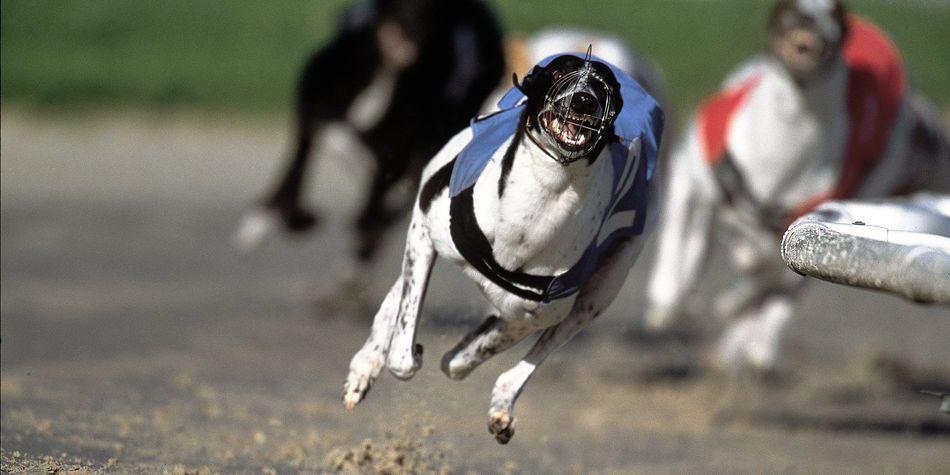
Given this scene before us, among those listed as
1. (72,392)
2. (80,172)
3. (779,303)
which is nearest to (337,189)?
(80,172)

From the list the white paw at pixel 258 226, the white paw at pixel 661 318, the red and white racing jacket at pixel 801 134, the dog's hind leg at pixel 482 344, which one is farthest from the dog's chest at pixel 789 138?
the white paw at pixel 258 226

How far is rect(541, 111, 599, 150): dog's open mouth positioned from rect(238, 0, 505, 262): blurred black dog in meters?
2.84

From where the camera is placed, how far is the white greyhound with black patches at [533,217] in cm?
380

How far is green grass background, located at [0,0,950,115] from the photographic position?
16953 mm

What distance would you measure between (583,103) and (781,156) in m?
2.98

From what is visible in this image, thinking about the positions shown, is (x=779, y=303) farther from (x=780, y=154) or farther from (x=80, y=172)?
(x=80, y=172)

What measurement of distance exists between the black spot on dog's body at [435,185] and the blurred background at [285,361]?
901 millimetres

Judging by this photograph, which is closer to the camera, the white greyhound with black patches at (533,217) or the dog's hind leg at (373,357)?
the white greyhound with black patches at (533,217)

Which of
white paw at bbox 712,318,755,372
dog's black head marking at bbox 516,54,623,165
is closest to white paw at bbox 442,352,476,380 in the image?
dog's black head marking at bbox 516,54,623,165

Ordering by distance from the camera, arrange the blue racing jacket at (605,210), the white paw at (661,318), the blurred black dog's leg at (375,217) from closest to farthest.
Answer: the blue racing jacket at (605,210), the white paw at (661,318), the blurred black dog's leg at (375,217)

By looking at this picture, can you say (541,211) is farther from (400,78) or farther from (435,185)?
(400,78)

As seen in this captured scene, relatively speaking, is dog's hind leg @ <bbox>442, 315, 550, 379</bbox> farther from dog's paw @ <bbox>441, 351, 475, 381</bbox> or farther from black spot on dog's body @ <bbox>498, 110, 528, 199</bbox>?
black spot on dog's body @ <bbox>498, 110, 528, 199</bbox>

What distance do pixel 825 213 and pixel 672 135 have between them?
3.67 meters

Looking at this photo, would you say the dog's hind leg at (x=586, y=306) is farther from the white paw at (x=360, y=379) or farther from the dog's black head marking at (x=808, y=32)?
the dog's black head marking at (x=808, y=32)
